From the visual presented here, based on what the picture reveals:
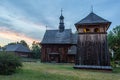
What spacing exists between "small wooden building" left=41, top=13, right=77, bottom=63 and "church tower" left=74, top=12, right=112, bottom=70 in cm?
2086

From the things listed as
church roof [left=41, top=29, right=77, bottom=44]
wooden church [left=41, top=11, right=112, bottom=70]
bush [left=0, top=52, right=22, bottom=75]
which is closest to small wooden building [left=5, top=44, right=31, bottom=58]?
church roof [left=41, top=29, right=77, bottom=44]

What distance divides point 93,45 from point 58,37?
80.0 ft

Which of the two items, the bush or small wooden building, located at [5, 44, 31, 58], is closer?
the bush

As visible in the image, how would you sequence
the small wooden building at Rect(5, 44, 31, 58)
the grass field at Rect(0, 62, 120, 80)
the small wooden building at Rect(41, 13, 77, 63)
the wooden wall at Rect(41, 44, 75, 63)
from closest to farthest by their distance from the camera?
1. the grass field at Rect(0, 62, 120, 80)
2. the small wooden building at Rect(41, 13, 77, 63)
3. the wooden wall at Rect(41, 44, 75, 63)
4. the small wooden building at Rect(5, 44, 31, 58)

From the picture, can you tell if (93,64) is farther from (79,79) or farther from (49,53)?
(49,53)

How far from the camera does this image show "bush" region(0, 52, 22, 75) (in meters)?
15.4

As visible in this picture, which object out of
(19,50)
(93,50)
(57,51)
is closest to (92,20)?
(93,50)

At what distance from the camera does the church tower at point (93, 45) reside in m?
25.3

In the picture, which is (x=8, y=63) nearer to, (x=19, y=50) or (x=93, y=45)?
(x=93, y=45)

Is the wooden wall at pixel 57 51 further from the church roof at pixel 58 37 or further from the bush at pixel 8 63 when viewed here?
the bush at pixel 8 63

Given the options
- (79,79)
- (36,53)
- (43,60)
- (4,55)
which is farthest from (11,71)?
(36,53)

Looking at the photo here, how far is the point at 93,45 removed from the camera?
85.5ft

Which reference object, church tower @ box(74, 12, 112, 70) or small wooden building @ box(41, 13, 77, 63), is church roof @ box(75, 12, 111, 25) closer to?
church tower @ box(74, 12, 112, 70)

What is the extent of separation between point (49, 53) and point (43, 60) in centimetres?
251
